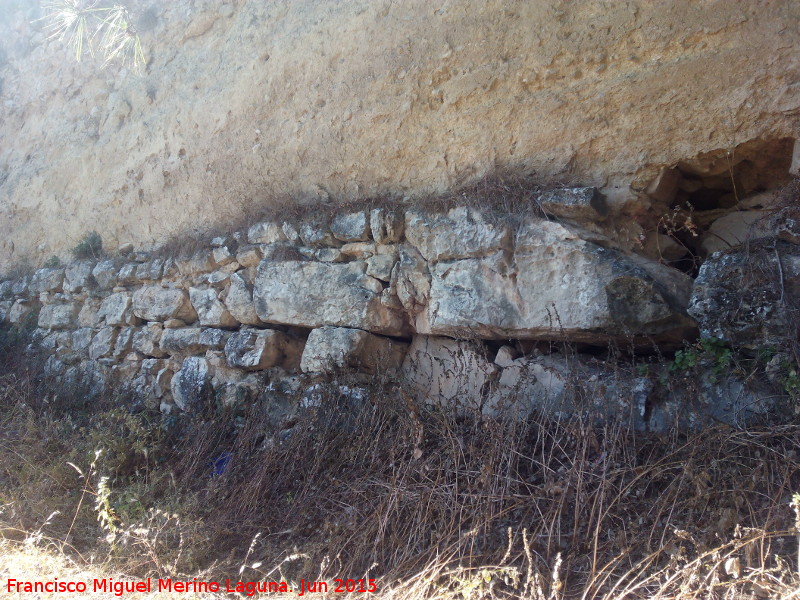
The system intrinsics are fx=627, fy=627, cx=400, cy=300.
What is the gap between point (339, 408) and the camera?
13.0ft

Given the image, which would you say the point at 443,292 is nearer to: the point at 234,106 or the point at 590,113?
the point at 590,113

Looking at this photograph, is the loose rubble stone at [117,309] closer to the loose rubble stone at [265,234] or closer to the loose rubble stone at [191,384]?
the loose rubble stone at [191,384]

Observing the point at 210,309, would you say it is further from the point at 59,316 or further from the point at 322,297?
the point at 59,316

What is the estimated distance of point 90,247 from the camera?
6473mm

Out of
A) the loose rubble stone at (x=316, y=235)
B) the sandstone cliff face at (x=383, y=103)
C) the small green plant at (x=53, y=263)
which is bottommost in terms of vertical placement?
the small green plant at (x=53, y=263)

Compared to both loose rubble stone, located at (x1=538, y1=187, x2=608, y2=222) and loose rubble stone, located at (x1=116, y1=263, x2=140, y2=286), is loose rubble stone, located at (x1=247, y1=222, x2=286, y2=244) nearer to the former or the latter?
loose rubble stone, located at (x1=116, y1=263, x2=140, y2=286)

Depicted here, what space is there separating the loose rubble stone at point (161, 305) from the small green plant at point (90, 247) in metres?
1.11

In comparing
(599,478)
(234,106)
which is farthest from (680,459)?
(234,106)

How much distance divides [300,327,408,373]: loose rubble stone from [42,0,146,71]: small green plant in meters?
3.79

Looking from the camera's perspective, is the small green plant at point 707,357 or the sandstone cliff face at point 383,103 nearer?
the small green plant at point 707,357

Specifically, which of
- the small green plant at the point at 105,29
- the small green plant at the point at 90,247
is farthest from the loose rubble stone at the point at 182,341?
the small green plant at the point at 105,29

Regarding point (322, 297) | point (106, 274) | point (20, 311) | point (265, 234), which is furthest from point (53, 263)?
point (322, 297)

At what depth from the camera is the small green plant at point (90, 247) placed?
6.48m

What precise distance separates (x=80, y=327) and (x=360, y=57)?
387 centimetres
